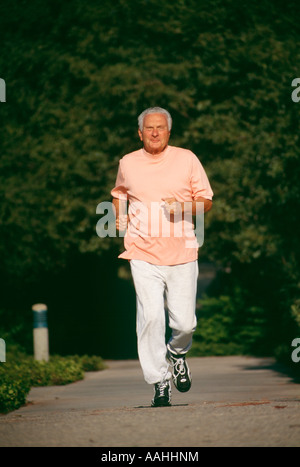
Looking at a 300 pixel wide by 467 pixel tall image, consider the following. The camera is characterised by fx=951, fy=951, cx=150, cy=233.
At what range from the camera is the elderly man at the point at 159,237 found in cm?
613

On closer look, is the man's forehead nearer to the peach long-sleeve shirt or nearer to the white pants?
the peach long-sleeve shirt

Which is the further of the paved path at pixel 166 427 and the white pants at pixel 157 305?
the white pants at pixel 157 305

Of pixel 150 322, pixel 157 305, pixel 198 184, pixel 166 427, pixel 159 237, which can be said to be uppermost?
pixel 198 184

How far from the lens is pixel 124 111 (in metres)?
13.4

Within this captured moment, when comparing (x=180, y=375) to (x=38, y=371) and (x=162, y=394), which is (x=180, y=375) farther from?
(x=38, y=371)

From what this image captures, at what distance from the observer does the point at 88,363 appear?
40.4ft

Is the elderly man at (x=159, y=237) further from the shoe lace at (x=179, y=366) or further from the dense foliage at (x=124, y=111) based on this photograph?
the dense foliage at (x=124, y=111)

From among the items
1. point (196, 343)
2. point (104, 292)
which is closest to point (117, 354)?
point (104, 292)

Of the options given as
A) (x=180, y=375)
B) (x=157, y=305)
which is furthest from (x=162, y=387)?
(x=157, y=305)

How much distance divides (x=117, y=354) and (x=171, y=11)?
18.6 feet

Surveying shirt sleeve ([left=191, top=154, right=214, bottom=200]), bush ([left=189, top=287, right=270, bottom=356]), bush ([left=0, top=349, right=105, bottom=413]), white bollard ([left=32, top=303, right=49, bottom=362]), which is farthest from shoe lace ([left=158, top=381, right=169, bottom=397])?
bush ([left=189, top=287, right=270, bottom=356])

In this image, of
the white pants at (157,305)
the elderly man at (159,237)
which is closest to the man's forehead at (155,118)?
the elderly man at (159,237)

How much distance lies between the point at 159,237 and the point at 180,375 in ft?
3.18

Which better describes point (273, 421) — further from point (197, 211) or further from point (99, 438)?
point (197, 211)
